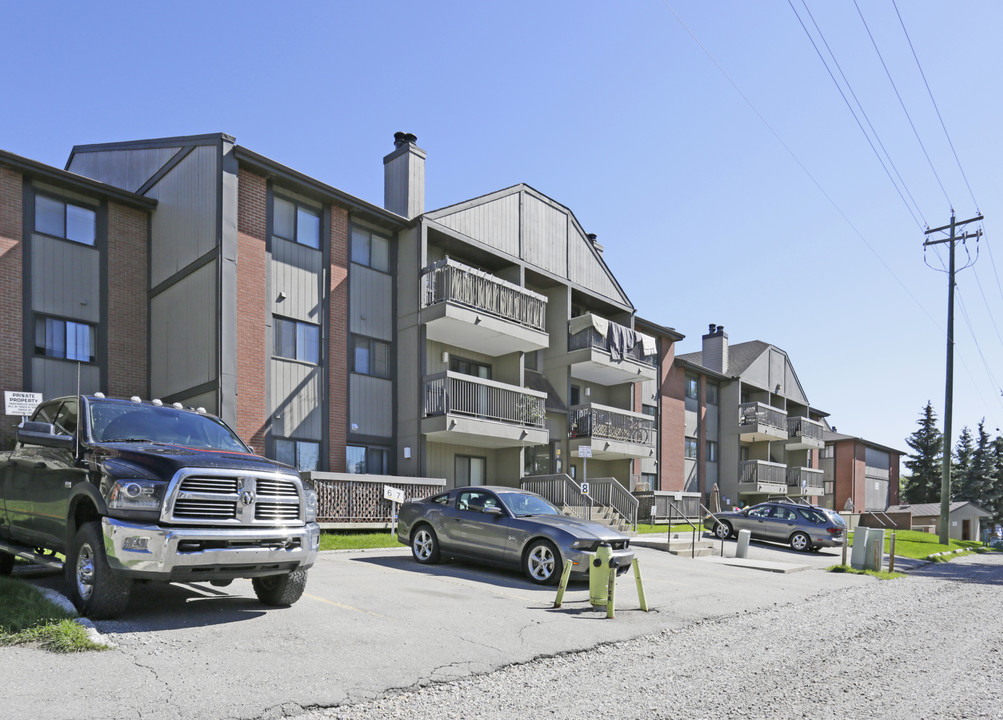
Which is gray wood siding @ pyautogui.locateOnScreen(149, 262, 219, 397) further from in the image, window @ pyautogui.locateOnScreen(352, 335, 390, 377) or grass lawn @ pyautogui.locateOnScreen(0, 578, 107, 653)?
grass lawn @ pyautogui.locateOnScreen(0, 578, 107, 653)

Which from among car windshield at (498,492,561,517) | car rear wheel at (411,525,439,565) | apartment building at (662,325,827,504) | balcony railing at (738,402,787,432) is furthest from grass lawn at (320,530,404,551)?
balcony railing at (738,402,787,432)

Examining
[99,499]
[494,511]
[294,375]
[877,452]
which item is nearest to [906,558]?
[494,511]

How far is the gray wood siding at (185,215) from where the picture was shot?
18594 mm

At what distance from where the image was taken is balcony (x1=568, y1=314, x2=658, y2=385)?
26891 mm

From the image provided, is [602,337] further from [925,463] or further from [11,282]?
[925,463]

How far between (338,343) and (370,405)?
2038mm

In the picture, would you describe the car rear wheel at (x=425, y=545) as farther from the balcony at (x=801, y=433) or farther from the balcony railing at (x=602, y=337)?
the balcony at (x=801, y=433)

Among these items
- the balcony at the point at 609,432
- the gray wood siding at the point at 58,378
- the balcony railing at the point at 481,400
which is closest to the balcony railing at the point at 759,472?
the balcony at the point at 609,432

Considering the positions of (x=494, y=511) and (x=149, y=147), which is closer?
(x=494, y=511)

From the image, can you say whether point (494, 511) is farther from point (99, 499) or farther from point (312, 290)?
point (312, 290)

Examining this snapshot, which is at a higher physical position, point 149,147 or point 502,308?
point 149,147

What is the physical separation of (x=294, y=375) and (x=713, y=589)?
11.5m

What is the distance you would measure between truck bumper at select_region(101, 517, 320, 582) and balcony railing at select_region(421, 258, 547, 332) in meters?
14.3

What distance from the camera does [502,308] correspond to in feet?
77.3
